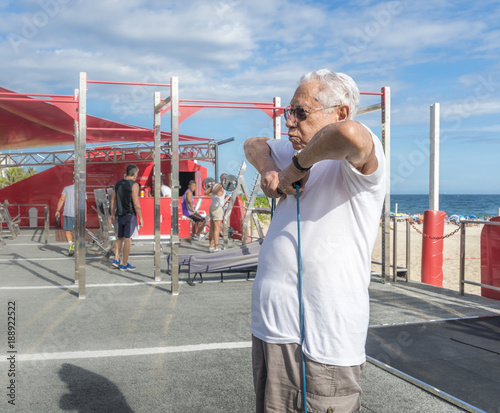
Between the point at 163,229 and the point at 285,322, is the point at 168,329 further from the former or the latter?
the point at 163,229

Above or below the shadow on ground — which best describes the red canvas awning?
above

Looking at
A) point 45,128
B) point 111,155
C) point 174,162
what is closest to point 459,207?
point 111,155

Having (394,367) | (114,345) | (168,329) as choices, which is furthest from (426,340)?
(114,345)

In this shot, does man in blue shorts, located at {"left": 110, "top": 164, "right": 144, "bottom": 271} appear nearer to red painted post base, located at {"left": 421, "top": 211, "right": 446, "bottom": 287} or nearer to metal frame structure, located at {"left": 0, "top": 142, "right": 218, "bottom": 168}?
red painted post base, located at {"left": 421, "top": 211, "right": 446, "bottom": 287}

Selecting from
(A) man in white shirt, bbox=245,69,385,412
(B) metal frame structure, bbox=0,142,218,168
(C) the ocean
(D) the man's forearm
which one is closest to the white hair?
(A) man in white shirt, bbox=245,69,385,412

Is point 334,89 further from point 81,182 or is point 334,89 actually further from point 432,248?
point 432,248

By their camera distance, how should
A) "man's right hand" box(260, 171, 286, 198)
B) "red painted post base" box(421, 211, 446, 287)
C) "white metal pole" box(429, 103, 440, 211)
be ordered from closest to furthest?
"man's right hand" box(260, 171, 286, 198) → "white metal pole" box(429, 103, 440, 211) → "red painted post base" box(421, 211, 446, 287)

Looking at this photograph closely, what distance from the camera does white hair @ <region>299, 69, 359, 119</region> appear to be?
5.02ft

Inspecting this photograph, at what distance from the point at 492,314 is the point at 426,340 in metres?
1.57

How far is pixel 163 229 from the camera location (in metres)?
14.5

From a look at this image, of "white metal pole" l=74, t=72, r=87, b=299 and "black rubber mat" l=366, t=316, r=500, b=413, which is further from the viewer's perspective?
"white metal pole" l=74, t=72, r=87, b=299

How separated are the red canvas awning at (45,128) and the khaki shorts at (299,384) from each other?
748 centimetres

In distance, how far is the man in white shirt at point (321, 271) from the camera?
56.6 inches

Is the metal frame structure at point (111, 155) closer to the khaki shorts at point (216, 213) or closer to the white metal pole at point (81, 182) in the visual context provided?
the khaki shorts at point (216, 213)
